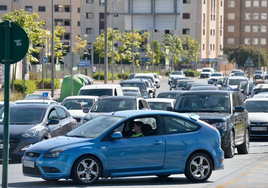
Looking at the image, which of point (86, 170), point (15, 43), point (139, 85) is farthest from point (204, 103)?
point (139, 85)

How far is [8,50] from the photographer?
8016 millimetres

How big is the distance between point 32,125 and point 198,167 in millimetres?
5249

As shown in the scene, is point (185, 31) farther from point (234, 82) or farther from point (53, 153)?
point (53, 153)

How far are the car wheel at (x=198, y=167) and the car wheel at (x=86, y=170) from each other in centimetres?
167

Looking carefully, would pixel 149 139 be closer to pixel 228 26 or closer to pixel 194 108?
pixel 194 108

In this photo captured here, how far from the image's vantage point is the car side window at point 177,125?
456 inches

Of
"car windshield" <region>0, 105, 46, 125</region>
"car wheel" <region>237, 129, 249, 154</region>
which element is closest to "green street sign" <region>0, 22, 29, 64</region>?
"car windshield" <region>0, 105, 46, 125</region>

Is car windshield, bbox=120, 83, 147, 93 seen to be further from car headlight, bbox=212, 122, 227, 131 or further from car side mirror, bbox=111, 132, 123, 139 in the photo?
car side mirror, bbox=111, 132, 123, 139

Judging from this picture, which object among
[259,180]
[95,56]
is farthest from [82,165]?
[95,56]

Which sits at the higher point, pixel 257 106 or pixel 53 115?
pixel 53 115

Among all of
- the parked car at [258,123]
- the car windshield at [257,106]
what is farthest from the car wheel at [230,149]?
the car windshield at [257,106]

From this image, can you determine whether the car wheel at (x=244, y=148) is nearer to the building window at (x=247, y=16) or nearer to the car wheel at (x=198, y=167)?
the car wheel at (x=198, y=167)

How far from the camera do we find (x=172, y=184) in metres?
11.4

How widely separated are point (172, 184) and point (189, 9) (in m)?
126
